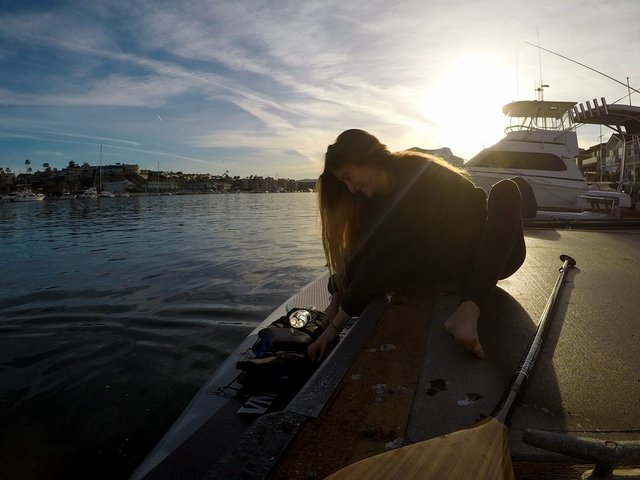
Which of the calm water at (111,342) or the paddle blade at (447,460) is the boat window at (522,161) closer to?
the calm water at (111,342)

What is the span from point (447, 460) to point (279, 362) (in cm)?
154

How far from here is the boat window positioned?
16266 millimetres

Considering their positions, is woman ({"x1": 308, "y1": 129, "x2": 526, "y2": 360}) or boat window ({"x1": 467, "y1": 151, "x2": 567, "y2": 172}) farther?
boat window ({"x1": 467, "y1": 151, "x2": 567, "y2": 172})

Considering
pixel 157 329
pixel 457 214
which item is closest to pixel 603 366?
pixel 457 214

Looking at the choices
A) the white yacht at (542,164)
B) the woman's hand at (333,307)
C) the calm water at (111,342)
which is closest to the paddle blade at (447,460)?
the woman's hand at (333,307)

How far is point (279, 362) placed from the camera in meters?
2.69

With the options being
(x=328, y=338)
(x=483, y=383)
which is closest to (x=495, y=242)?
(x=483, y=383)

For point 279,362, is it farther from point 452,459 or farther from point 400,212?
point 452,459

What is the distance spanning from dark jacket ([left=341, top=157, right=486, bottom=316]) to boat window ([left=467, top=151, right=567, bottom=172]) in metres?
14.7

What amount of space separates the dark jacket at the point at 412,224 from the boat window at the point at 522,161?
577 inches

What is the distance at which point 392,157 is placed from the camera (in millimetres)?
2588

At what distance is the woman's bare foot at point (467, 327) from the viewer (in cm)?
199

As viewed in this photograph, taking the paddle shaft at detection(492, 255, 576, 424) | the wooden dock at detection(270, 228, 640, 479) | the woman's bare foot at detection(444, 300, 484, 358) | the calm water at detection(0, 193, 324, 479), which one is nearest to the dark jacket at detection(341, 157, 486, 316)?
the wooden dock at detection(270, 228, 640, 479)

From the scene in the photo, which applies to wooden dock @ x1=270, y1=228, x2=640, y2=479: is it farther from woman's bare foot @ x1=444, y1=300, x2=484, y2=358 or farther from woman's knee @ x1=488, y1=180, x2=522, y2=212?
woman's knee @ x1=488, y1=180, x2=522, y2=212
